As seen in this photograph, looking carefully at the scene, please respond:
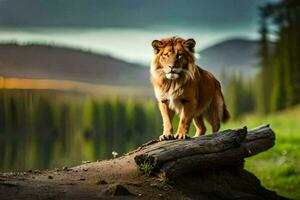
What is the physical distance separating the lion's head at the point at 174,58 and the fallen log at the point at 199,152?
969mm

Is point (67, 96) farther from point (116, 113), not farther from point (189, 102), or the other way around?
point (189, 102)

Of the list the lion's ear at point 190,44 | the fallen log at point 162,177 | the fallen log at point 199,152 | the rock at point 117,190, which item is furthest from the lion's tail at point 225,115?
the rock at point 117,190

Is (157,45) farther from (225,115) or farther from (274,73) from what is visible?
(274,73)

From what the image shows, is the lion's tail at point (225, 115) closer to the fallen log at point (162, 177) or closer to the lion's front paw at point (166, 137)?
the fallen log at point (162, 177)

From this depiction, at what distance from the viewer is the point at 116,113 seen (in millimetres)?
48375

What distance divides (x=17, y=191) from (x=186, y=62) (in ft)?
11.0

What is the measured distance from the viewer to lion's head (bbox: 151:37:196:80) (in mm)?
11141

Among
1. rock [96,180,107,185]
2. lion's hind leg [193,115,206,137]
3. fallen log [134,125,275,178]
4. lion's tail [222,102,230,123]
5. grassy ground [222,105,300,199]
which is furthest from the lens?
grassy ground [222,105,300,199]

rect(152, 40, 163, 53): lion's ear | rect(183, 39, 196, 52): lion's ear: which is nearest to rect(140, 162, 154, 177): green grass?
rect(152, 40, 163, 53): lion's ear

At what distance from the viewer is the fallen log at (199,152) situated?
404 inches

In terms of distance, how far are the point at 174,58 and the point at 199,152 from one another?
4.56ft

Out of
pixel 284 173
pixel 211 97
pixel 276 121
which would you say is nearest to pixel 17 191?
pixel 211 97

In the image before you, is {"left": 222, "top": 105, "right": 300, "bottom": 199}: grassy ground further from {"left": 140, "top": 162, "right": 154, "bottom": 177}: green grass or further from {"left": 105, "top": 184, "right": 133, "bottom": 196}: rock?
{"left": 105, "top": 184, "right": 133, "bottom": 196}: rock

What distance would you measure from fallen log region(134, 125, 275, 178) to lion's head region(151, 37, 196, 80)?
0.97 meters
